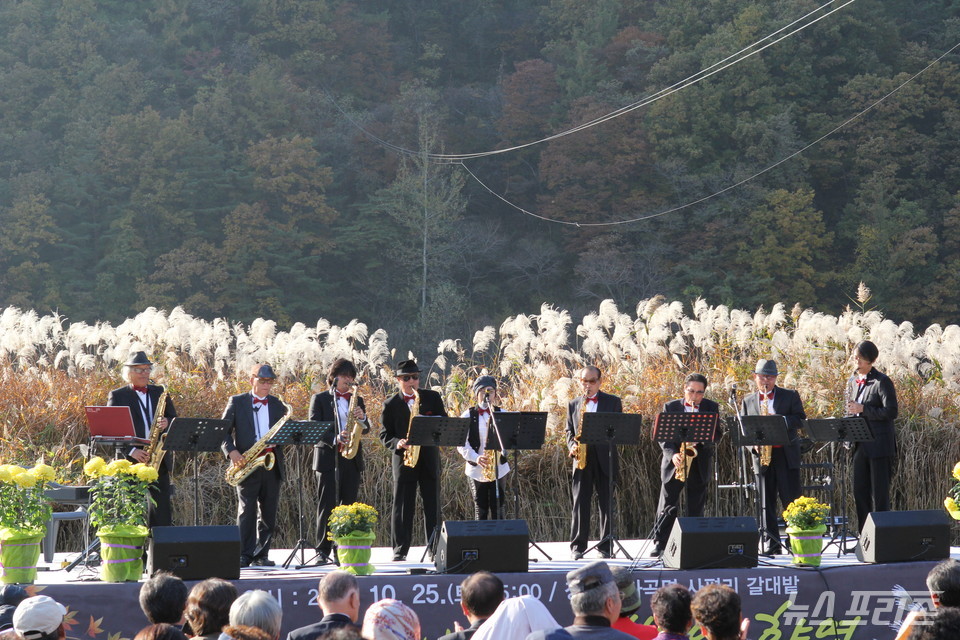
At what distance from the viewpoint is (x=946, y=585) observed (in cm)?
573

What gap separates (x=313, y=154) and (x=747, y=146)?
14332 millimetres

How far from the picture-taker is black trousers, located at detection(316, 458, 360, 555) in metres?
10.5

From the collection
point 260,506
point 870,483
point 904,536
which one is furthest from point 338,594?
point 870,483

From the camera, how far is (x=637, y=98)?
38938 millimetres

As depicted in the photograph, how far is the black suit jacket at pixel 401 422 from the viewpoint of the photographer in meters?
10.7

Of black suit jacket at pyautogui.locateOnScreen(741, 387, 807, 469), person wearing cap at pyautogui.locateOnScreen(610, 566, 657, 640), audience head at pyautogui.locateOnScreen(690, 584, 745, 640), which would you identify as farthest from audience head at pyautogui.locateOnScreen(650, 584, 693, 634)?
black suit jacket at pyautogui.locateOnScreen(741, 387, 807, 469)

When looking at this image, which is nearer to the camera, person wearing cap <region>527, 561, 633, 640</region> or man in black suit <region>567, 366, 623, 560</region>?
person wearing cap <region>527, 561, 633, 640</region>

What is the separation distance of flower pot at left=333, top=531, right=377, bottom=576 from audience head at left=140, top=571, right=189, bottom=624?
3.45m

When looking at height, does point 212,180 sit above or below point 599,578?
above

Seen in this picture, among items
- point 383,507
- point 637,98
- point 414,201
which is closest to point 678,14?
point 637,98

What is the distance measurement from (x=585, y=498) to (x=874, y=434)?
9.05 ft

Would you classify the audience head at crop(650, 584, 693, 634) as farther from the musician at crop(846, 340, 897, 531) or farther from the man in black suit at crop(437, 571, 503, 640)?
the musician at crop(846, 340, 897, 531)

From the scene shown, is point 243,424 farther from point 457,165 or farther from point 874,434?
point 457,165

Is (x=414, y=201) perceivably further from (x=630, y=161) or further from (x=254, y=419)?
(x=254, y=419)
